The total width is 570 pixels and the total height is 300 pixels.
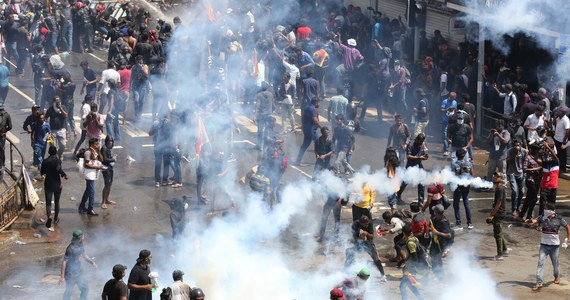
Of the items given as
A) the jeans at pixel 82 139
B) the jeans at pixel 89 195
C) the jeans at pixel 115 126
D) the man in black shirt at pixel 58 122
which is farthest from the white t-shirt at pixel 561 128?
the man in black shirt at pixel 58 122

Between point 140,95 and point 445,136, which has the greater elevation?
point 140,95

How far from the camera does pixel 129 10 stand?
3048 centimetres

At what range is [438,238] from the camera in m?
15.5

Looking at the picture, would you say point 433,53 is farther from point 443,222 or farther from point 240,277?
point 240,277

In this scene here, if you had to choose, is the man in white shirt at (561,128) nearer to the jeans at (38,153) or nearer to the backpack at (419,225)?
the backpack at (419,225)

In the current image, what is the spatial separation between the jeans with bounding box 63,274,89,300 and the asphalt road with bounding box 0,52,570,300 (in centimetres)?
60

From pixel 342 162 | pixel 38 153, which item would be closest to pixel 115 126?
pixel 38 153

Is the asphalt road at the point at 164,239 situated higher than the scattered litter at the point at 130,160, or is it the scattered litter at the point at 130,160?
the scattered litter at the point at 130,160

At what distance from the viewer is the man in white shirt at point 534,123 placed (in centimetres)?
2085

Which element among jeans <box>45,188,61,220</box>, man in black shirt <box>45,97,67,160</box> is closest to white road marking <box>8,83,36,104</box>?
man in black shirt <box>45,97,67,160</box>

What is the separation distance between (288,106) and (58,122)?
538 cm

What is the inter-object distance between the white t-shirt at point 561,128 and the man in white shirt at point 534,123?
0.93 feet

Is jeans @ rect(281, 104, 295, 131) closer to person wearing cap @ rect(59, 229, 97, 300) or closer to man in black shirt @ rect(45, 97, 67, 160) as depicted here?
man in black shirt @ rect(45, 97, 67, 160)

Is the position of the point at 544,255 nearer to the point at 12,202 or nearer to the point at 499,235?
the point at 499,235
